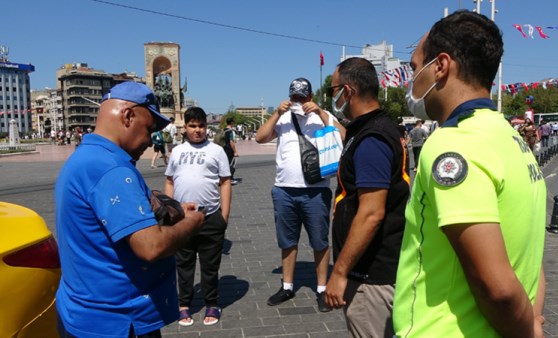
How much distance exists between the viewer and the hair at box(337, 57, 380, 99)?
8.61 ft

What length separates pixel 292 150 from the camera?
14.5ft

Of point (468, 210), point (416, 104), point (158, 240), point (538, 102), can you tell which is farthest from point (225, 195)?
point (538, 102)

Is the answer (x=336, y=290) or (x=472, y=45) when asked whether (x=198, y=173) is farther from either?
(x=472, y=45)

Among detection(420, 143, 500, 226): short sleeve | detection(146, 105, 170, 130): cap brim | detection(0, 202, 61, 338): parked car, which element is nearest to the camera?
detection(420, 143, 500, 226): short sleeve

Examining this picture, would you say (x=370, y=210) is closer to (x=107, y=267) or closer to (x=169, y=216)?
(x=169, y=216)

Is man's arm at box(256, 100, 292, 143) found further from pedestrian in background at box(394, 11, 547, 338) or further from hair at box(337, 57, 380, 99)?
pedestrian in background at box(394, 11, 547, 338)

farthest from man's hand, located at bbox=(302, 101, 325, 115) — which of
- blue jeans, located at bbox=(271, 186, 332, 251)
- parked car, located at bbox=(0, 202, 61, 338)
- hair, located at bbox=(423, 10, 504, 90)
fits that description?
hair, located at bbox=(423, 10, 504, 90)

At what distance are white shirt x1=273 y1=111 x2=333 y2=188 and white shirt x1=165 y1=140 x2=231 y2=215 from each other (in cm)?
58

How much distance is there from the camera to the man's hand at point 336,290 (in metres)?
2.26

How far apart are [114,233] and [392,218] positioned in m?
1.36

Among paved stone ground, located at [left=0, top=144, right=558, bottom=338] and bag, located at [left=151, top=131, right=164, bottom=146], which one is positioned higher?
bag, located at [left=151, top=131, right=164, bottom=146]

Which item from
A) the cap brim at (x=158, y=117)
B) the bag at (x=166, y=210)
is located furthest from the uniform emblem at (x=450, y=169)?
the cap brim at (x=158, y=117)

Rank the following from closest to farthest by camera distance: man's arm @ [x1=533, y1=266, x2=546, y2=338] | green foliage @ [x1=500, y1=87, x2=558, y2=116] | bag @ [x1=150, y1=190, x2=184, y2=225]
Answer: man's arm @ [x1=533, y1=266, x2=546, y2=338], bag @ [x1=150, y1=190, x2=184, y2=225], green foliage @ [x1=500, y1=87, x2=558, y2=116]

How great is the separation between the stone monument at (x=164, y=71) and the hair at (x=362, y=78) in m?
49.6
